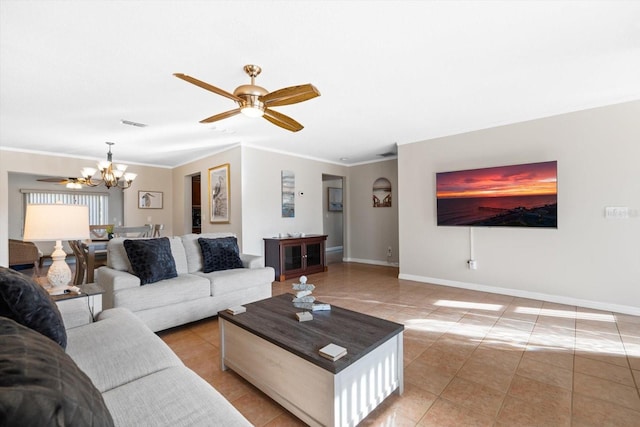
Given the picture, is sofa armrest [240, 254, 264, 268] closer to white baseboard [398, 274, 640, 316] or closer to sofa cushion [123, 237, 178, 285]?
sofa cushion [123, 237, 178, 285]

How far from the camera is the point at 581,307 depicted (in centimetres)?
338

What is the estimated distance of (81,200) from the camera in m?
8.41

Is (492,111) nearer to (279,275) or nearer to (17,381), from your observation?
(279,275)

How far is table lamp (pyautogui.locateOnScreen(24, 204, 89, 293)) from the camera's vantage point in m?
1.95

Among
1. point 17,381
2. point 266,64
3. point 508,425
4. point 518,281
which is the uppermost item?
point 266,64

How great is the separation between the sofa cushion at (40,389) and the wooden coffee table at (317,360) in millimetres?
984

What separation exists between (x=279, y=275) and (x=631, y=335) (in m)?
4.24

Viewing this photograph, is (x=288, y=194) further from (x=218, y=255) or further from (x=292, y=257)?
(x=218, y=255)

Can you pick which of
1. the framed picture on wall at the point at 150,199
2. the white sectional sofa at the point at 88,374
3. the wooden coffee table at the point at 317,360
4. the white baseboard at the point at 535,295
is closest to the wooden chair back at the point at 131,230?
the framed picture on wall at the point at 150,199

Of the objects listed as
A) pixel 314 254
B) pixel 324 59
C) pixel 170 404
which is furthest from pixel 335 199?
pixel 170 404

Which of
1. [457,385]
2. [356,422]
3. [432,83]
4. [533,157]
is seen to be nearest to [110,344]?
[356,422]

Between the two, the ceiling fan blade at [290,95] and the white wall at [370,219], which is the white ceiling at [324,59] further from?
the white wall at [370,219]

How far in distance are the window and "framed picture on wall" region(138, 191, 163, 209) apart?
9.70ft

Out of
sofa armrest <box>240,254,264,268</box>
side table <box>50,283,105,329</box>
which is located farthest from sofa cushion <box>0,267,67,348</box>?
sofa armrest <box>240,254,264,268</box>
